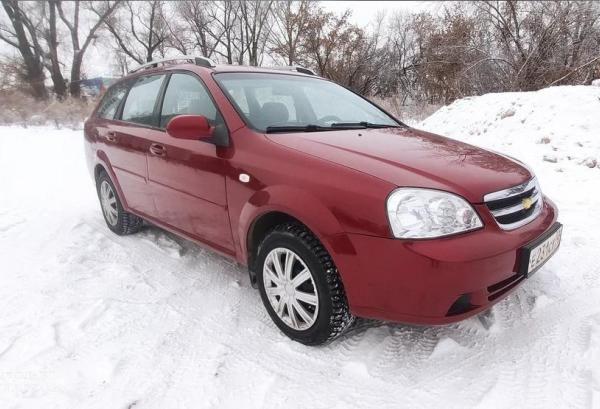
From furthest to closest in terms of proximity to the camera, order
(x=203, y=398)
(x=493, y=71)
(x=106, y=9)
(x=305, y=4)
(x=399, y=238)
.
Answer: (x=305, y=4) → (x=106, y=9) → (x=493, y=71) → (x=203, y=398) → (x=399, y=238)

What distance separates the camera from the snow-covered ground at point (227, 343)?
1.95 meters

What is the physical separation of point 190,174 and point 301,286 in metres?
1.11

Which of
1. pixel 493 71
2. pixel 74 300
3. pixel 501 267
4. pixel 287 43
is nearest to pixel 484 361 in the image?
pixel 501 267

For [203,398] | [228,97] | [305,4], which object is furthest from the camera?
[305,4]

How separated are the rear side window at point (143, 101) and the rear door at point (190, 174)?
0.19 metres

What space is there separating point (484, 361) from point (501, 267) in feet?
1.80

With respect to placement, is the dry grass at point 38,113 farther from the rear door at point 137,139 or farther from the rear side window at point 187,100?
the rear side window at point 187,100

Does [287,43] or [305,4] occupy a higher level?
[305,4]

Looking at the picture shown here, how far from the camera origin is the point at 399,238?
1813 mm

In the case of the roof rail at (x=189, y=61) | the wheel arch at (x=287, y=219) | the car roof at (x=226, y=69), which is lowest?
the wheel arch at (x=287, y=219)

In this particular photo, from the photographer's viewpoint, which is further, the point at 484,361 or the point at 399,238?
the point at 484,361

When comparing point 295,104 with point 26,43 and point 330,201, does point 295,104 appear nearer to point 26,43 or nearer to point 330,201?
point 330,201

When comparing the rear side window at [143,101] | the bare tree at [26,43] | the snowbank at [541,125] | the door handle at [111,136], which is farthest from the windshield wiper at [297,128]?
the bare tree at [26,43]

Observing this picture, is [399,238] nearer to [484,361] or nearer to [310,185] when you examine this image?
[310,185]
